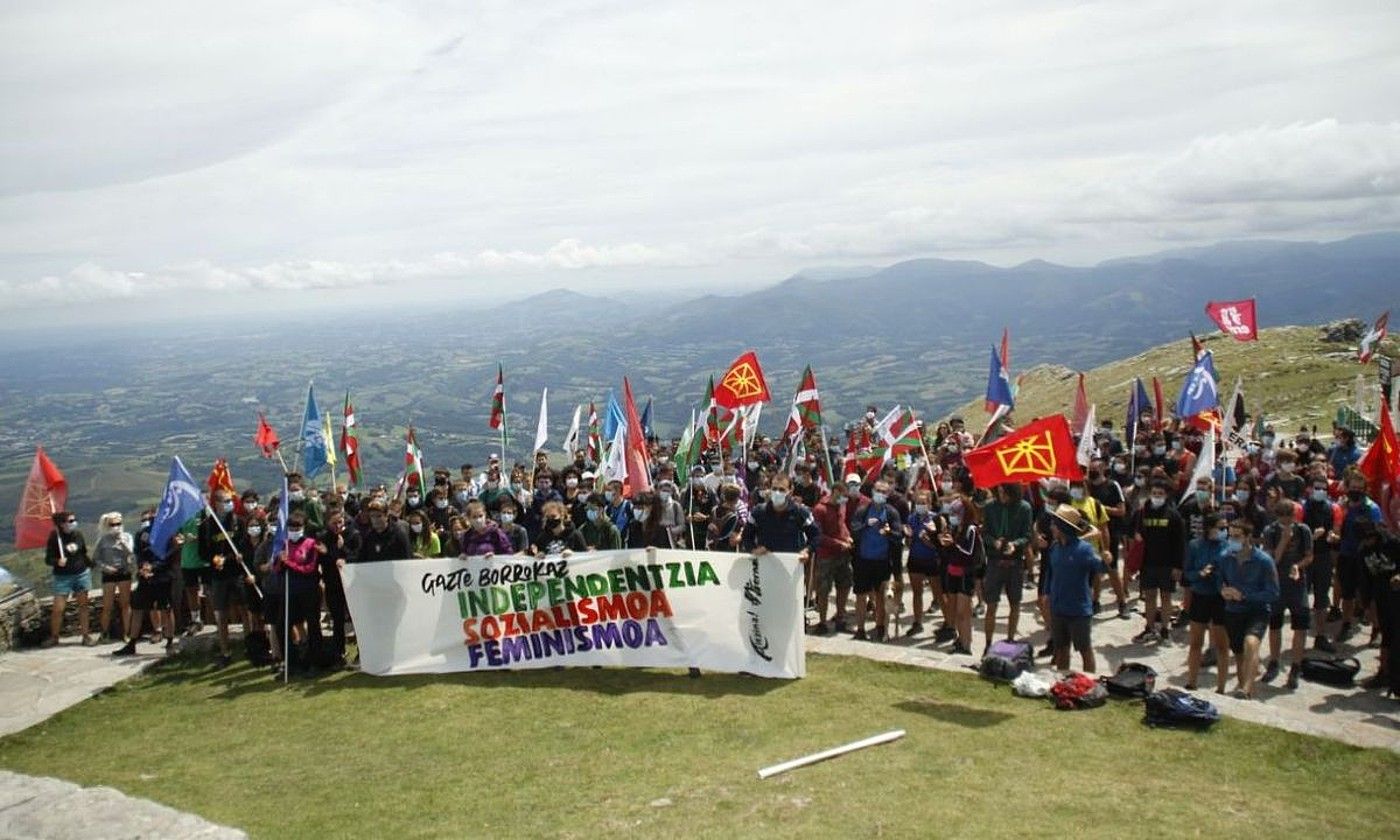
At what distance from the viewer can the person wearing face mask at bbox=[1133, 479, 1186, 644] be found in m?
13.2

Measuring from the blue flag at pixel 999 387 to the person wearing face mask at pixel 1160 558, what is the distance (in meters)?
5.80

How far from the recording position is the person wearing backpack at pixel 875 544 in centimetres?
1339

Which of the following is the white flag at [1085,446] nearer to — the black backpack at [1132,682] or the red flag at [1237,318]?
the black backpack at [1132,682]

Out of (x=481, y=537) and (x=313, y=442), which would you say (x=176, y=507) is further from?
(x=313, y=442)

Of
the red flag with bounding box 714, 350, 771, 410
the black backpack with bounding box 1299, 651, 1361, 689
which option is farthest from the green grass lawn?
the red flag with bounding box 714, 350, 771, 410

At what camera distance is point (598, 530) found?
544 inches

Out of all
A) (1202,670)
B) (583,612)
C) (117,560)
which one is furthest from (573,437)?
(1202,670)

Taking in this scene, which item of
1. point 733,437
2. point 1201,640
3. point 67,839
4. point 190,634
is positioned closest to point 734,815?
point 67,839

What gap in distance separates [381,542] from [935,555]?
8413 millimetres

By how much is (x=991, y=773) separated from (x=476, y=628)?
24.6 ft

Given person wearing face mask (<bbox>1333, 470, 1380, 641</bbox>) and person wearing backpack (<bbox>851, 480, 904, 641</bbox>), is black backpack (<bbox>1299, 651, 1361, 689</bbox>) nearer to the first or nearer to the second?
person wearing face mask (<bbox>1333, 470, 1380, 641</bbox>)

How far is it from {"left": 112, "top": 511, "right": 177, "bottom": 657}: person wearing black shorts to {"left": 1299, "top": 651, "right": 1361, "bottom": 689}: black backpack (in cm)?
1677

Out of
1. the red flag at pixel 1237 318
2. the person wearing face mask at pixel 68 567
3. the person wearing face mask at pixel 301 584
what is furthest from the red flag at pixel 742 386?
the red flag at pixel 1237 318

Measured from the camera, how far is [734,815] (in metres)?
7.91
